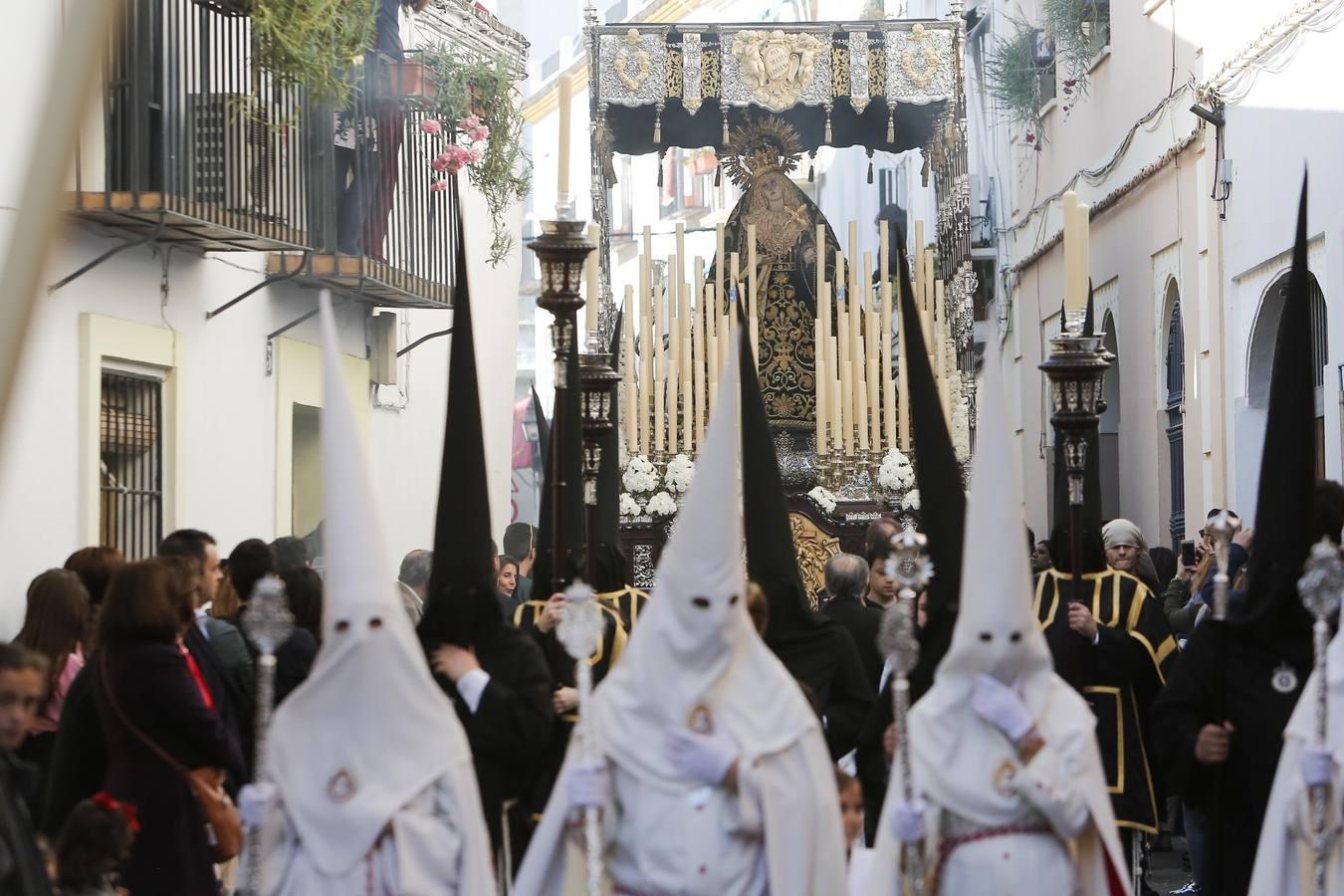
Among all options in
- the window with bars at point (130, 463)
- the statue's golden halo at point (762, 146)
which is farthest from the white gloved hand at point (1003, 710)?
the statue's golden halo at point (762, 146)

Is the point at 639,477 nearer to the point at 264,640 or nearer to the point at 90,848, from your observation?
the point at 264,640

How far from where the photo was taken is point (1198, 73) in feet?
50.4

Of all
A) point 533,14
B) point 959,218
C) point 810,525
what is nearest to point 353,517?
point 810,525

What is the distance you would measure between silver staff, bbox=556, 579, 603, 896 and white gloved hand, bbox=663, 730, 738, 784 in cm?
19

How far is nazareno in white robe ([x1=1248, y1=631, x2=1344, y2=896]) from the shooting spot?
5.68 metres

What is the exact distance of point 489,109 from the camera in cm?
1472

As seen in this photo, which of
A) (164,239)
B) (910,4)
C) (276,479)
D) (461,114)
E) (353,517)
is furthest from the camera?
(910,4)

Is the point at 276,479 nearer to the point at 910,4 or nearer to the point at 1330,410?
the point at 1330,410

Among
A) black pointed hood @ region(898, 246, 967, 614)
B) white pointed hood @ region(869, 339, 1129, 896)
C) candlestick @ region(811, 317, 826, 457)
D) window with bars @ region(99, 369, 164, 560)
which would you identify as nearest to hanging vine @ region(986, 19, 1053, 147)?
candlestick @ region(811, 317, 826, 457)

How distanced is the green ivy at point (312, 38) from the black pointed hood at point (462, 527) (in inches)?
210

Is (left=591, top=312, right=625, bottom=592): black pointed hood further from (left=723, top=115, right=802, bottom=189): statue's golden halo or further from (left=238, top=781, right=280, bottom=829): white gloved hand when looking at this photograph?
(left=723, top=115, right=802, bottom=189): statue's golden halo

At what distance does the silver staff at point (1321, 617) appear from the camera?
216 inches

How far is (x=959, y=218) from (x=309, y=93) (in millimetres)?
4856

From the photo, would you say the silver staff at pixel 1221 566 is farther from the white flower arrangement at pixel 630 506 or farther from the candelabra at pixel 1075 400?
the white flower arrangement at pixel 630 506
